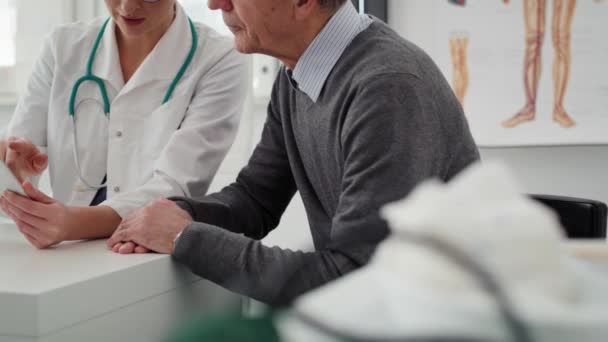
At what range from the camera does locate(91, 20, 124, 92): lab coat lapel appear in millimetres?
1611

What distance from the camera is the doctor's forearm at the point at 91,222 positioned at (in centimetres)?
125

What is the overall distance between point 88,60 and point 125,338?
0.81 m

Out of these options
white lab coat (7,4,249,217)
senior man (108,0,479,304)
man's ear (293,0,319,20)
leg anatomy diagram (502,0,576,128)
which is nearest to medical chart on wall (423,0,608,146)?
leg anatomy diagram (502,0,576,128)

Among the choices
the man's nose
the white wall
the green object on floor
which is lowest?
the white wall

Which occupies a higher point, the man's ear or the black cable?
the black cable

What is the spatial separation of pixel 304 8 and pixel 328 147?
23 centimetres

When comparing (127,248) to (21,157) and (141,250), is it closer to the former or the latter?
(141,250)

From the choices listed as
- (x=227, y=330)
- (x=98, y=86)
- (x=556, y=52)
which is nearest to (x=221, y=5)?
(x=98, y=86)

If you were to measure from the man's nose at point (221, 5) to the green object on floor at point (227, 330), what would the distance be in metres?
1.09

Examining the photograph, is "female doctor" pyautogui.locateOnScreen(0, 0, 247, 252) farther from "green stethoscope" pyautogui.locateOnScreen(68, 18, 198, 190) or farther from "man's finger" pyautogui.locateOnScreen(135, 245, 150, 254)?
"man's finger" pyautogui.locateOnScreen(135, 245, 150, 254)

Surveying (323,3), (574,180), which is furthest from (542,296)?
(574,180)

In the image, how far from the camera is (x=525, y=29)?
2.25 metres

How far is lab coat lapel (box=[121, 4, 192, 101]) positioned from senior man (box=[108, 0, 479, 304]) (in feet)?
0.85

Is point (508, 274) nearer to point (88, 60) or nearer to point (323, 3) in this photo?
point (323, 3)
